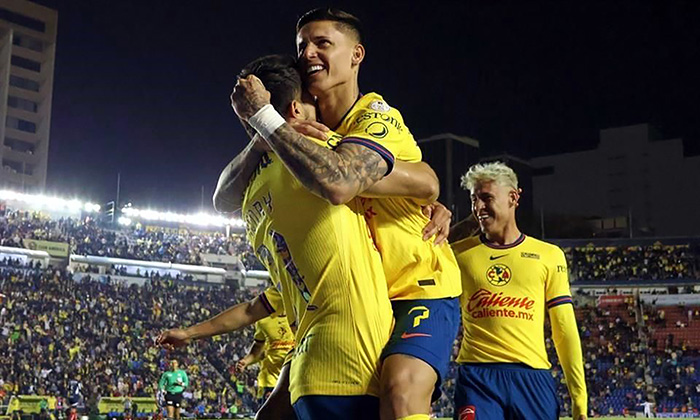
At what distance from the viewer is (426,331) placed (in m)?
3.33

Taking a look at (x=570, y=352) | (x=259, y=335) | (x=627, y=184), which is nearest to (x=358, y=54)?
(x=570, y=352)

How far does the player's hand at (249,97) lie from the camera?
3223mm

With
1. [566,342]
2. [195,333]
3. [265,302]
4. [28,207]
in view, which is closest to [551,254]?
[566,342]

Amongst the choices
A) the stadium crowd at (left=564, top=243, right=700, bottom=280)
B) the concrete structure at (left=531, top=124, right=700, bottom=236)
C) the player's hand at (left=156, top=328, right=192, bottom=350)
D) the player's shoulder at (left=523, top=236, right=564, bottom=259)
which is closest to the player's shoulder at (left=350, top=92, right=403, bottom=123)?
the player's hand at (left=156, top=328, right=192, bottom=350)

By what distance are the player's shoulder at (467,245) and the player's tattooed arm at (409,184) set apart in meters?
2.81

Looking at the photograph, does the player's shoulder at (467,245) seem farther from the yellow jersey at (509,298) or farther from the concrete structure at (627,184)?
the concrete structure at (627,184)

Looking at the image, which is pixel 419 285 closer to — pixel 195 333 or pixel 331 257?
pixel 331 257

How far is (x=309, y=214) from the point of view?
10.5 ft

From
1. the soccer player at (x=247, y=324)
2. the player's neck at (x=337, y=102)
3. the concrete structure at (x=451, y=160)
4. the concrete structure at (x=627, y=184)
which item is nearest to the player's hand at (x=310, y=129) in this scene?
the player's neck at (x=337, y=102)

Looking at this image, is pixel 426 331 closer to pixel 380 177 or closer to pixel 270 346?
pixel 380 177

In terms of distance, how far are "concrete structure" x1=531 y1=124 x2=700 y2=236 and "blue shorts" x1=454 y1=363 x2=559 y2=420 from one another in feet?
202

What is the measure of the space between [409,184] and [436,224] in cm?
40

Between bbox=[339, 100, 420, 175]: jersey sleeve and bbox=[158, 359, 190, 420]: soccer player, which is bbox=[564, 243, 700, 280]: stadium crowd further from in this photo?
bbox=[339, 100, 420, 175]: jersey sleeve

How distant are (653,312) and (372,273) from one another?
4362 centimetres
